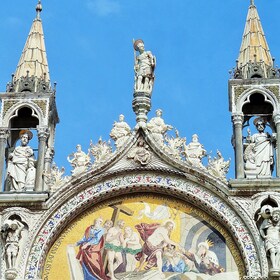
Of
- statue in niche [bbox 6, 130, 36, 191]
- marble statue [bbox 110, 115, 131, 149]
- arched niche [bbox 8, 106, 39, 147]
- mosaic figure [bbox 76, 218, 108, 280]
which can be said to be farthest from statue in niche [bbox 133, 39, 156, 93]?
mosaic figure [bbox 76, 218, 108, 280]

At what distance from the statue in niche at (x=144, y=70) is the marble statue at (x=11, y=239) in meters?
3.09

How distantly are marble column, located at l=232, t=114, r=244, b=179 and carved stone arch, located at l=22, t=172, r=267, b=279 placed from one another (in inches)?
20.0

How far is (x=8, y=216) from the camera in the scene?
683 inches

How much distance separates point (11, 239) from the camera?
→ 1708cm

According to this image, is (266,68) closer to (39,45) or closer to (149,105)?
(149,105)

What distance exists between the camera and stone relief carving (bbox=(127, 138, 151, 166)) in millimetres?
17719

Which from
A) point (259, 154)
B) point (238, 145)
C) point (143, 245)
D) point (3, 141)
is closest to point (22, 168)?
point (3, 141)

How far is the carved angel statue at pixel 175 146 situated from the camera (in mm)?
17750

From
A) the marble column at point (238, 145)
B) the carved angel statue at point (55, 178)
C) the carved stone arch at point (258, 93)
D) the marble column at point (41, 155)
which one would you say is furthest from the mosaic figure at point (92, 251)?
the carved stone arch at point (258, 93)

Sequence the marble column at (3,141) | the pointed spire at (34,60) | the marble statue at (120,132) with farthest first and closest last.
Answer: the pointed spire at (34,60)
the marble column at (3,141)
the marble statue at (120,132)

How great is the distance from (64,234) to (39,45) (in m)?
3.65

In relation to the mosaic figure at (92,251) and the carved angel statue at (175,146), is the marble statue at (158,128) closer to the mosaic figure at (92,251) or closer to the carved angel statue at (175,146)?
the carved angel statue at (175,146)

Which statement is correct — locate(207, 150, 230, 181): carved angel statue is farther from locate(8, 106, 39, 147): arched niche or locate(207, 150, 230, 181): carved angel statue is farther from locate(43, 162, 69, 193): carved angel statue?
locate(8, 106, 39, 147): arched niche

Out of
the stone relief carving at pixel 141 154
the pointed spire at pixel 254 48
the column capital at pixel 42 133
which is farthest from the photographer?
the pointed spire at pixel 254 48
